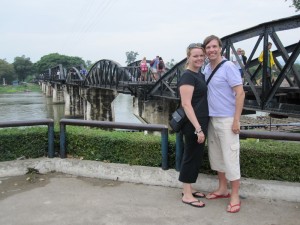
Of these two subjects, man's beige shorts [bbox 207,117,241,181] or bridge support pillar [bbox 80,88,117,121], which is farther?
bridge support pillar [bbox 80,88,117,121]

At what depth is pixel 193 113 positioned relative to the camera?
4.13 metres

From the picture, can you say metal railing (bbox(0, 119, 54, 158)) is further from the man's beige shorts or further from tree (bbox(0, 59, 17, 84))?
tree (bbox(0, 59, 17, 84))

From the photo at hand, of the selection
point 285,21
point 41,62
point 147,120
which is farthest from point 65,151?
point 41,62

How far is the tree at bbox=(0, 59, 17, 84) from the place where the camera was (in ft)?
489

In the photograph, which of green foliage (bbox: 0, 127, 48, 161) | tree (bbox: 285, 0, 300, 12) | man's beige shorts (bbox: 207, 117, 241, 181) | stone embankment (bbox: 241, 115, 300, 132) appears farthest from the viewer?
tree (bbox: 285, 0, 300, 12)

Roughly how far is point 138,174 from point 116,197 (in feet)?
2.19

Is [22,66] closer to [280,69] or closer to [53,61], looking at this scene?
[53,61]

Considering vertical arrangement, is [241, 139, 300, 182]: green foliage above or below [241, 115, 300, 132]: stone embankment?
above

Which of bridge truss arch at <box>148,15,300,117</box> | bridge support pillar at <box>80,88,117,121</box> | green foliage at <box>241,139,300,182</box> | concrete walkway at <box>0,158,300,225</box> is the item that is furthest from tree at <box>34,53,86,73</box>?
green foliage at <box>241,139,300,182</box>

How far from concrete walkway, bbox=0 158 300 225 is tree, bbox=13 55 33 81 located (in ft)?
567

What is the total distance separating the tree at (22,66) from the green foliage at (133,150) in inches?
6782

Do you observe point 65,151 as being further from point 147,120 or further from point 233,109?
point 147,120

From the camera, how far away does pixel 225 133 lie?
4219mm

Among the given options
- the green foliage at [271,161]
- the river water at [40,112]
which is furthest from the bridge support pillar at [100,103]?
the green foliage at [271,161]
